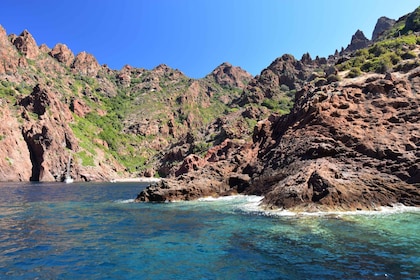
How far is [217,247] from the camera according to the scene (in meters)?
15.4

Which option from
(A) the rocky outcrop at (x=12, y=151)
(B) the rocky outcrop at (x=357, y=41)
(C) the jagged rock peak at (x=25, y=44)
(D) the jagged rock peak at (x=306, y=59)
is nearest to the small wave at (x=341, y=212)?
(A) the rocky outcrop at (x=12, y=151)

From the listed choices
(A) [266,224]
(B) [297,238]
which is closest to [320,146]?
(A) [266,224]

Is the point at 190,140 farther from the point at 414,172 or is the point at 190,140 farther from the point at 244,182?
the point at 414,172

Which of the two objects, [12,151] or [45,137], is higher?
[45,137]

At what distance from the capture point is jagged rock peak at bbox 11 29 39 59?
533 feet

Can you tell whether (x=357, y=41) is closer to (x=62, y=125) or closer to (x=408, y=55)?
(x=408, y=55)

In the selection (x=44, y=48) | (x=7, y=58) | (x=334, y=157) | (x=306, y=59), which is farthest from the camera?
(x=44, y=48)

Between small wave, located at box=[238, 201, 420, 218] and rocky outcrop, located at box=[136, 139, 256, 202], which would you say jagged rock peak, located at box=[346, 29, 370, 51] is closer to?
rocky outcrop, located at box=[136, 139, 256, 202]

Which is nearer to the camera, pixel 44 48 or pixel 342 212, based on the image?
pixel 342 212

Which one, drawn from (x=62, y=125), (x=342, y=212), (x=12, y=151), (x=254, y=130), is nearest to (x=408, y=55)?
(x=254, y=130)

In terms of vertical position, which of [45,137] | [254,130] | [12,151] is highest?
[45,137]

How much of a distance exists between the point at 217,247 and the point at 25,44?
601 feet

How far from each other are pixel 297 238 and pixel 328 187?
9.71 m

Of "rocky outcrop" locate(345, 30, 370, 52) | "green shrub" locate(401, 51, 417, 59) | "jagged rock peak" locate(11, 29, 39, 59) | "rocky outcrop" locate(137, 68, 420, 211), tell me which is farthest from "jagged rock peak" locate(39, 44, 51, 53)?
"green shrub" locate(401, 51, 417, 59)
